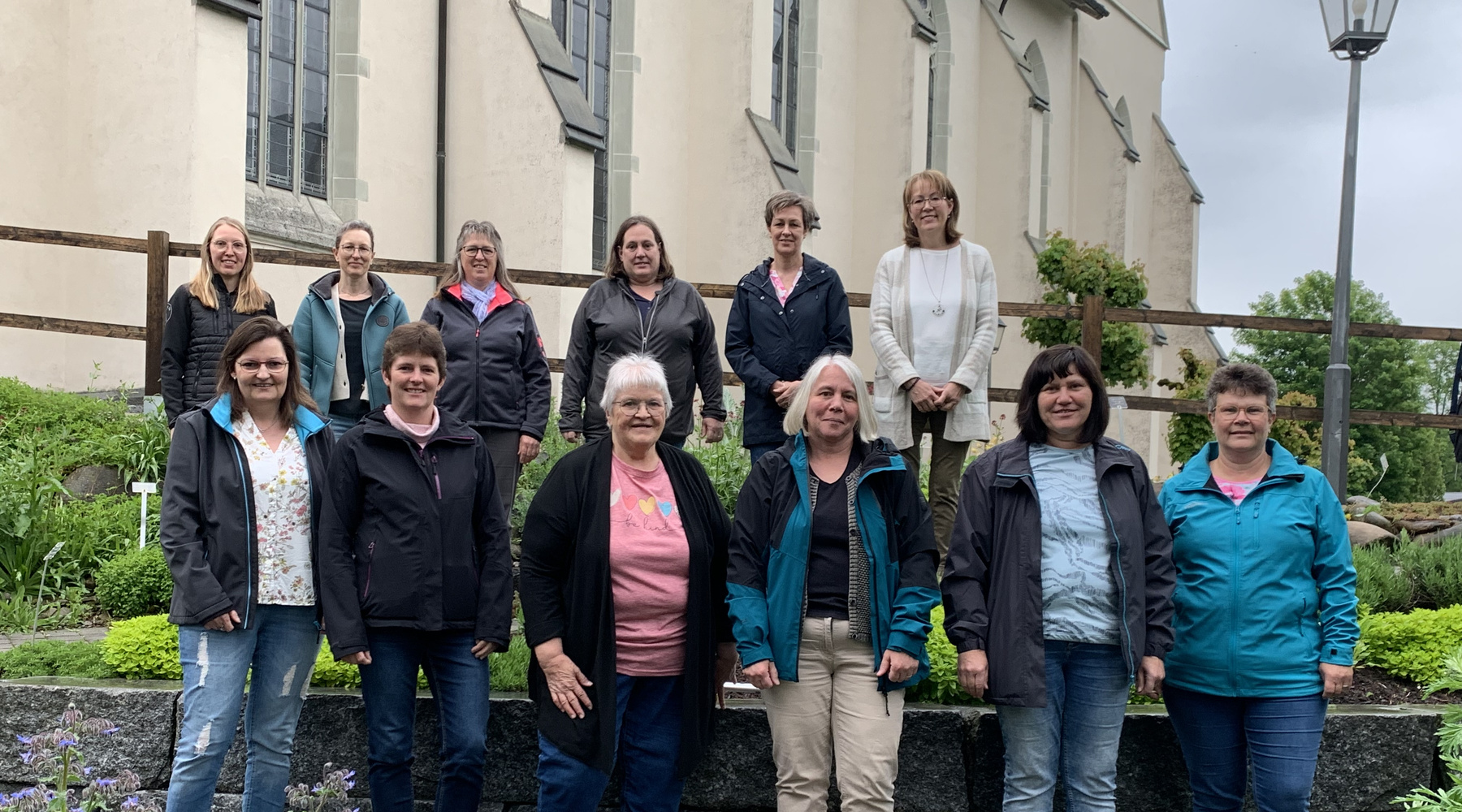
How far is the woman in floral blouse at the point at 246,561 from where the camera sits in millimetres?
3865

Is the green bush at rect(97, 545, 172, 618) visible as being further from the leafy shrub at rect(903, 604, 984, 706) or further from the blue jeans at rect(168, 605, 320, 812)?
the leafy shrub at rect(903, 604, 984, 706)

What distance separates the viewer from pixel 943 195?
17.9 feet

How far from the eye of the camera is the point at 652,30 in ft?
55.7

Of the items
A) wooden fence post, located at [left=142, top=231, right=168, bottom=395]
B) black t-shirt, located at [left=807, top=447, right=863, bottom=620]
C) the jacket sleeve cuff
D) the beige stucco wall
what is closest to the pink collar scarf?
black t-shirt, located at [left=807, top=447, right=863, bottom=620]

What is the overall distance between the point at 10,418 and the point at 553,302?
5.84 metres

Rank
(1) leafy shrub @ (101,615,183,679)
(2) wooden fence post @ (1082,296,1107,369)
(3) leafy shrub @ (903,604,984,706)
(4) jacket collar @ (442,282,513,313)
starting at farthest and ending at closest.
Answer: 1. (2) wooden fence post @ (1082,296,1107,369)
2. (4) jacket collar @ (442,282,513,313)
3. (1) leafy shrub @ (101,615,183,679)
4. (3) leafy shrub @ (903,604,984,706)

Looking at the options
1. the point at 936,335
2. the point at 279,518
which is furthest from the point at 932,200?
the point at 279,518

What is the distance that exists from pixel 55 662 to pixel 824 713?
11.2 ft

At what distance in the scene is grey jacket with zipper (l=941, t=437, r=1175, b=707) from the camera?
154 inches

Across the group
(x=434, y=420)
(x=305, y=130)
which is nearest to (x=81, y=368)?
(x=305, y=130)

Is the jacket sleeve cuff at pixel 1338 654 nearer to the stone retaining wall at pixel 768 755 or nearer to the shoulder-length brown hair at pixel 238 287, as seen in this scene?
the stone retaining wall at pixel 768 755

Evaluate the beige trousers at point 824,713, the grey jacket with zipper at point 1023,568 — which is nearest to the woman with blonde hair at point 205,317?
the beige trousers at point 824,713

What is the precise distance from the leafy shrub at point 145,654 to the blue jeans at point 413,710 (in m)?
1.62

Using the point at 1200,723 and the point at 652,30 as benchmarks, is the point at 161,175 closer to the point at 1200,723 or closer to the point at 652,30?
the point at 652,30
